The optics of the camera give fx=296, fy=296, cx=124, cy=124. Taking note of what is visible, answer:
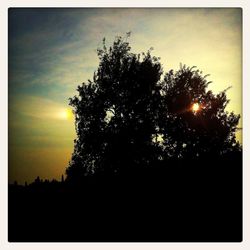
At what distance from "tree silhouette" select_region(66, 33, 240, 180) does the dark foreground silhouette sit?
8.50 m

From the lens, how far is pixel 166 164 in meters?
12.9

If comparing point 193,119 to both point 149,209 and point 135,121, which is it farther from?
point 149,209

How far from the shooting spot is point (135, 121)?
22203 millimetres

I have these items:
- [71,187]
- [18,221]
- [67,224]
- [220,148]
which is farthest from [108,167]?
[18,221]

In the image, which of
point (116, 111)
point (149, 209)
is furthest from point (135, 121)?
point (149, 209)

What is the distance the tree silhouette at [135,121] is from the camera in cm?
2186

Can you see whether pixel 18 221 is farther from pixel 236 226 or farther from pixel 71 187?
pixel 236 226

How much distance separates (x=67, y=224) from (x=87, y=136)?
1287 cm

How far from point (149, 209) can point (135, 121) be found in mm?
11640

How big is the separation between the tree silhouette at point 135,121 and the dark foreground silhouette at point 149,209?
27.9ft

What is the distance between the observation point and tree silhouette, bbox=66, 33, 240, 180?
21.9m

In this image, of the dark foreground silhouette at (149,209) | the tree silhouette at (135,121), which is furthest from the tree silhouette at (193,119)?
the dark foreground silhouette at (149,209)

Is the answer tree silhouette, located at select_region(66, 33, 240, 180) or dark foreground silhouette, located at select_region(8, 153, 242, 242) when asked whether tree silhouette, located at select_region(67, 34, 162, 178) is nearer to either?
tree silhouette, located at select_region(66, 33, 240, 180)

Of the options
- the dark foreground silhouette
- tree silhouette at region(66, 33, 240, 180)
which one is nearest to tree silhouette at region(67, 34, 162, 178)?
tree silhouette at region(66, 33, 240, 180)
